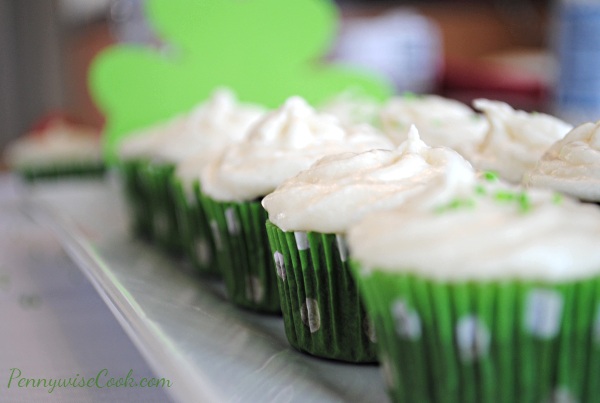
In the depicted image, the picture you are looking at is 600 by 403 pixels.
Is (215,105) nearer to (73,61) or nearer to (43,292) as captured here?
(43,292)

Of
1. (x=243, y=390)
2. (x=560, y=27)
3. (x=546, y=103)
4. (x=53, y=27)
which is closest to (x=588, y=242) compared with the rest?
(x=243, y=390)

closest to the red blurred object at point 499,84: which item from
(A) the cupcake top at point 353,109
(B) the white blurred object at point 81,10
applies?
(B) the white blurred object at point 81,10

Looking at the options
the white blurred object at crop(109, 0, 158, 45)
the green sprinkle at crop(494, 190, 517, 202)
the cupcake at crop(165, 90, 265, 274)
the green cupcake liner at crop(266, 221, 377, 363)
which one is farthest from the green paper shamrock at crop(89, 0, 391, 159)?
the green sprinkle at crop(494, 190, 517, 202)

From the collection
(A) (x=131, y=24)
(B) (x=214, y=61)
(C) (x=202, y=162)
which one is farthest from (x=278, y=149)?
(A) (x=131, y=24)

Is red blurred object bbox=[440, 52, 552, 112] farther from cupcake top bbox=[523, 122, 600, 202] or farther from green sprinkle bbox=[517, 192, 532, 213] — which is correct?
green sprinkle bbox=[517, 192, 532, 213]

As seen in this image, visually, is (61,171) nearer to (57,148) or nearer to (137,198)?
(57,148)

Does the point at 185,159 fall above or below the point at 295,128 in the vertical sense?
below
